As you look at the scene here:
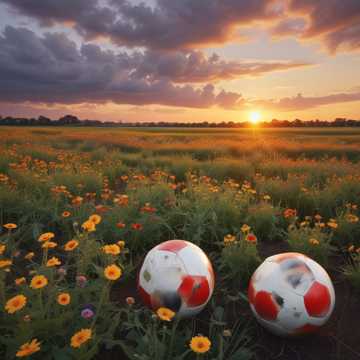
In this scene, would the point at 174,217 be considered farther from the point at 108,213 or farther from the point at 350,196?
the point at 350,196

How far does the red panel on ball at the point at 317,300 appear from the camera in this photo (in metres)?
2.45

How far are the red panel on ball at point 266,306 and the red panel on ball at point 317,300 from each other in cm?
26

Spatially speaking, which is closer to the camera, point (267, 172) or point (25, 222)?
point (25, 222)

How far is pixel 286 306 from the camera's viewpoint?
2467mm

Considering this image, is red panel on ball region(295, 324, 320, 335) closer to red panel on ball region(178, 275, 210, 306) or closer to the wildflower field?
the wildflower field

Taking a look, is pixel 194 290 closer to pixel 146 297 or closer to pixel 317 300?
pixel 146 297

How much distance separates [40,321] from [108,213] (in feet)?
7.30

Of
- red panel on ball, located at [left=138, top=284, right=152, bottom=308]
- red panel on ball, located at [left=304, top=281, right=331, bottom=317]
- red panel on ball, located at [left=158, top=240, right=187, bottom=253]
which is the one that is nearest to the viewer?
red panel on ball, located at [left=304, top=281, right=331, bottom=317]

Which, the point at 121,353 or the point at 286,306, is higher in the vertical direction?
the point at 286,306

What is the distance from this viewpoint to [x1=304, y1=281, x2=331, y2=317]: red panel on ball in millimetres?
2453

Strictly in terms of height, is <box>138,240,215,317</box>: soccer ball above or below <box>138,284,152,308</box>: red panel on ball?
above

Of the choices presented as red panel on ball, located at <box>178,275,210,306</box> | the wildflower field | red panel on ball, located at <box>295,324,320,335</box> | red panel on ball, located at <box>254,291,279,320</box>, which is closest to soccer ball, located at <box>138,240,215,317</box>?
red panel on ball, located at <box>178,275,210,306</box>

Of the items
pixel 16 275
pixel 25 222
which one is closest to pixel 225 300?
pixel 16 275

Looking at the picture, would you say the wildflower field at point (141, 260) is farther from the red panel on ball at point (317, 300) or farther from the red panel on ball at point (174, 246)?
the red panel on ball at point (174, 246)
